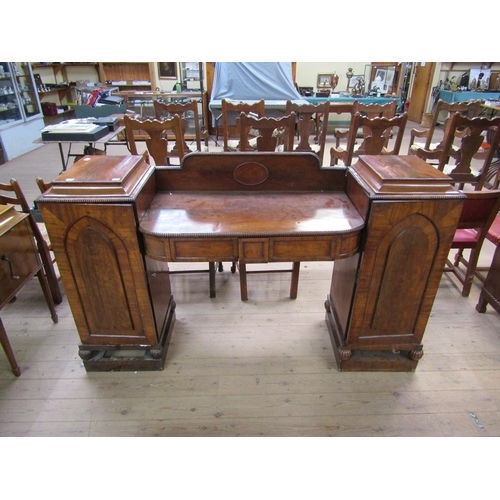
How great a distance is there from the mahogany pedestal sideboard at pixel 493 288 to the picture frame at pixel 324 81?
5.48 meters

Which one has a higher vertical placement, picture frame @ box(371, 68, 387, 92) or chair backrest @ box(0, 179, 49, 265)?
Result: picture frame @ box(371, 68, 387, 92)

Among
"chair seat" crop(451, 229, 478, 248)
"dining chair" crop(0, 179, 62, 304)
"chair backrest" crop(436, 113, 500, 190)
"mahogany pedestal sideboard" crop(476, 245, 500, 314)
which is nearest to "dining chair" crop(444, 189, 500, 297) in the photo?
"chair seat" crop(451, 229, 478, 248)

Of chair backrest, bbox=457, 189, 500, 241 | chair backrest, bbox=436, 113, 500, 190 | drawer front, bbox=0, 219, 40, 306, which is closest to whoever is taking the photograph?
drawer front, bbox=0, 219, 40, 306

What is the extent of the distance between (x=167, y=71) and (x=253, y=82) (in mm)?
2243

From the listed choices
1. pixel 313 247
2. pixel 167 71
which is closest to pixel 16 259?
pixel 313 247

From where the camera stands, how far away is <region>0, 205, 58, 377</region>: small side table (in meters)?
1.68

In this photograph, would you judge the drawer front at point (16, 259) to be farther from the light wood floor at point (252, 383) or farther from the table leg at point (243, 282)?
the table leg at point (243, 282)

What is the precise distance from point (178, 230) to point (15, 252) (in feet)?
3.13

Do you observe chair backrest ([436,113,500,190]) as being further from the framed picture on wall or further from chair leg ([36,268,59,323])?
the framed picture on wall

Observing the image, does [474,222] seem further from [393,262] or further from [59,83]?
[59,83]

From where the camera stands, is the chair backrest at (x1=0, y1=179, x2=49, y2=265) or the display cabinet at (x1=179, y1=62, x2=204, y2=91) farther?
the display cabinet at (x1=179, y1=62, x2=204, y2=91)

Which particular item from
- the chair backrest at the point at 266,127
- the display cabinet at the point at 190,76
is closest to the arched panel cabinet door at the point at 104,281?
the chair backrest at the point at 266,127

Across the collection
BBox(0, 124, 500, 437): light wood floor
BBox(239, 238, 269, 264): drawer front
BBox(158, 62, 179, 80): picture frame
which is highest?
BBox(158, 62, 179, 80): picture frame

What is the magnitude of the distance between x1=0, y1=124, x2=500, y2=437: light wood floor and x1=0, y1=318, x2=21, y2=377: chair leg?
0.16 feet
